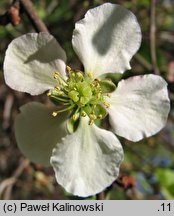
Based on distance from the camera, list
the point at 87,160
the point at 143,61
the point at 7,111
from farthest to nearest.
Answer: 1. the point at 7,111
2. the point at 143,61
3. the point at 87,160

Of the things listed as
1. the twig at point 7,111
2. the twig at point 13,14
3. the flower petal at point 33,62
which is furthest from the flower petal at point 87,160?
the twig at point 7,111

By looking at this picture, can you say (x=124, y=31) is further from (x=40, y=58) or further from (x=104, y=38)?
(x=40, y=58)

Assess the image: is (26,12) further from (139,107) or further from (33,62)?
(139,107)

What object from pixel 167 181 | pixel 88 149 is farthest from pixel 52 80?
pixel 167 181

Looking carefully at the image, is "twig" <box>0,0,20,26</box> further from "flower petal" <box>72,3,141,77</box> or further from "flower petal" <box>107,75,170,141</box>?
"flower petal" <box>107,75,170,141</box>

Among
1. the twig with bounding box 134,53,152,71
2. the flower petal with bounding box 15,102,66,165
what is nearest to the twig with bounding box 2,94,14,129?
the twig with bounding box 134,53,152,71

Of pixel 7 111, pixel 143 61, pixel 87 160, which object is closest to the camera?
pixel 87 160

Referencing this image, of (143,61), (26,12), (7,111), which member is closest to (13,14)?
(26,12)

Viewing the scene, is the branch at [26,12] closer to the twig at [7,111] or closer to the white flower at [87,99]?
the white flower at [87,99]
